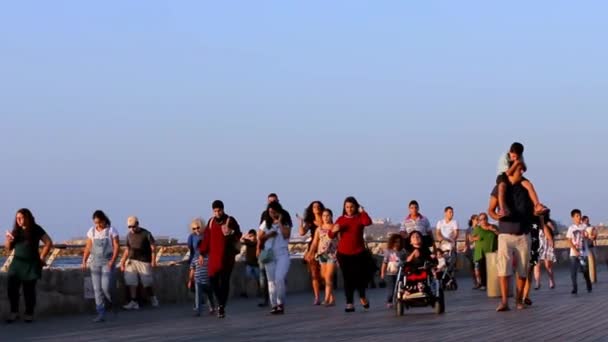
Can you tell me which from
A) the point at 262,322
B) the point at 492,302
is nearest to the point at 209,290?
the point at 262,322

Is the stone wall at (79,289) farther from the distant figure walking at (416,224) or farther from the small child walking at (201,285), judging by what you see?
the distant figure walking at (416,224)

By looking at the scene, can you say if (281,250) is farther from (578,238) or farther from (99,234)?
(578,238)

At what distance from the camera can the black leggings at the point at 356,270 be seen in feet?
71.4

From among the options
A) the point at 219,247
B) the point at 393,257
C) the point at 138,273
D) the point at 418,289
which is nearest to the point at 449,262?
the point at 393,257

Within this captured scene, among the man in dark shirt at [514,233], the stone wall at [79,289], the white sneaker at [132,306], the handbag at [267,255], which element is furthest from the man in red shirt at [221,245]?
the man in dark shirt at [514,233]

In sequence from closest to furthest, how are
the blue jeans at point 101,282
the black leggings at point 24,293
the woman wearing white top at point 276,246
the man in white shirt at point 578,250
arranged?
the blue jeans at point 101,282
the black leggings at point 24,293
the woman wearing white top at point 276,246
the man in white shirt at point 578,250

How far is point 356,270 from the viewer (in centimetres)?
2191

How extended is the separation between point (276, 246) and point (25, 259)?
3.65 m

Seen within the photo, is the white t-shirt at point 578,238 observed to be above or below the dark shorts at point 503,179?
below

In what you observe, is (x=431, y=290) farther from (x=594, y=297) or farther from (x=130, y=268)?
(x=130, y=268)

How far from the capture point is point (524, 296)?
20656 millimetres

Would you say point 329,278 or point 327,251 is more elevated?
point 327,251

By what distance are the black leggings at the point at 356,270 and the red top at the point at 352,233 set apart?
0.09 meters

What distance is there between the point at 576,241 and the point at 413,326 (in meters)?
8.87
